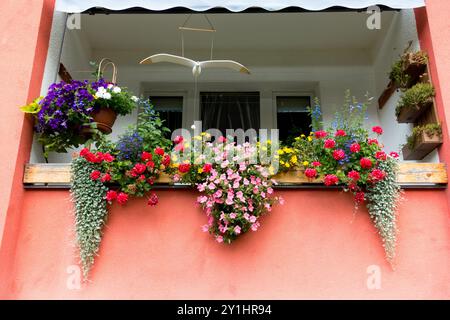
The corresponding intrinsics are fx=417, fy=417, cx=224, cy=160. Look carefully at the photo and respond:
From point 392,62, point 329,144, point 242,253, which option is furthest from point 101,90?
point 392,62

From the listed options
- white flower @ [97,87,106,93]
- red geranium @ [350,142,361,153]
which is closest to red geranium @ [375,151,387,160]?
red geranium @ [350,142,361,153]

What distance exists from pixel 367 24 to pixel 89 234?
3934 millimetres

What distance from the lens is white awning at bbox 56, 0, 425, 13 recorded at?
376 cm

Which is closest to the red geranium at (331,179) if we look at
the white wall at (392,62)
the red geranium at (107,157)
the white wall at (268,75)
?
the white wall at (392,62)

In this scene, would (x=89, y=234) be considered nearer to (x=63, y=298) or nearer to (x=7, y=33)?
(x=63, y=298)

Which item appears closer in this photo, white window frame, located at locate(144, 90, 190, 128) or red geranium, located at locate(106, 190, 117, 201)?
red geranium, located at locate(106, 190, 117, 201)

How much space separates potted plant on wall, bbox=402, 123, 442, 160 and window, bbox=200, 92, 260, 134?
215cm

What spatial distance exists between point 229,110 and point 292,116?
2.78ft

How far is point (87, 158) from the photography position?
334 centimetres

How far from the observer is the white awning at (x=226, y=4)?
376 centimetres

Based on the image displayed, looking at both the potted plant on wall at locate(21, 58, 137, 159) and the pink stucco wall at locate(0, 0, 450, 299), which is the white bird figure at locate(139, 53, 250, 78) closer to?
the potted plant on wall at locate(21, 58, 137, 159)

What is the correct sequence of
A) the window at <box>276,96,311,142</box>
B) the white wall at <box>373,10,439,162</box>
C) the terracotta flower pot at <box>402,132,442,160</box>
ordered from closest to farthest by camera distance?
the terracotta flower pot at <box>402,132,442,160</box> < the white wall at <box>373,10,439,162</box> < the window at <box>276,96,311,142</box>

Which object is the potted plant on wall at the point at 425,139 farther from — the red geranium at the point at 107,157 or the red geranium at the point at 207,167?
the red geranium at the point at 107,157

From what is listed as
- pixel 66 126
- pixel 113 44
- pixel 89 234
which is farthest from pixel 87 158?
pixel 113 44
